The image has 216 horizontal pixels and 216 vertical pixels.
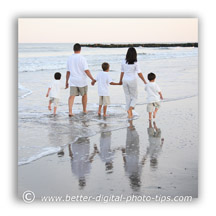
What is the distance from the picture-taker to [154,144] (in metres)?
7.25

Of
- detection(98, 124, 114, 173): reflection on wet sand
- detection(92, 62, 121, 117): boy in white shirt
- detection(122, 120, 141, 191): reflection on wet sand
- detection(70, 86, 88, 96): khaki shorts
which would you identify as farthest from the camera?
detection(92, 62, 121, 117): boy in white shirt

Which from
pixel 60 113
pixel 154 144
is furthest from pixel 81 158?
pixel 60 113

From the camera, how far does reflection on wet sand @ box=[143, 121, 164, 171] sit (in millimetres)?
6344

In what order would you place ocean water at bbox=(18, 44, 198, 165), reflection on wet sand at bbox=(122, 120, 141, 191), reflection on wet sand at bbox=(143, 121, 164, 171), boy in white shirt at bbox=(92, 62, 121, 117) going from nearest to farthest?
reflection on wet sand at bbox=(122, 120, 141, 191)
reflection on wet sand at bbox=(143, 121, 164, 171)
ocean water at bbox=(18, 44, 198, 165)
boy in white shirt at bbox=(92, 62, 121, 117)

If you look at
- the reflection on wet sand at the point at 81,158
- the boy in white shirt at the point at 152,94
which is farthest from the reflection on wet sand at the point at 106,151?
the boy in white shirt at the point at 152,94

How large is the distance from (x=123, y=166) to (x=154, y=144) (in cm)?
128

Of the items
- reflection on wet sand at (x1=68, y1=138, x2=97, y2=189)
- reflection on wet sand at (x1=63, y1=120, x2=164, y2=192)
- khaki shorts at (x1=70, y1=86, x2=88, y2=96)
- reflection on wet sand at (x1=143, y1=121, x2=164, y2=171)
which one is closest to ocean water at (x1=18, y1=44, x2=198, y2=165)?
reflection on wet sand at (x1=68, y1=138, x2=97, y2=189)

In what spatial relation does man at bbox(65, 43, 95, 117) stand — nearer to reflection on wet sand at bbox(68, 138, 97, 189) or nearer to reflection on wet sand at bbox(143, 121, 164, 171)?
reflection on wet sand at bbox(143, 121, 164, 171)

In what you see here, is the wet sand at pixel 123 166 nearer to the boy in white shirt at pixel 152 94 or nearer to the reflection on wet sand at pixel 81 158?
the reflection on wet sand at pixel 81 158
